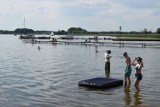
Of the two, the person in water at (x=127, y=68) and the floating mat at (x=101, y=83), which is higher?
the person in water at (x=127, y=68)

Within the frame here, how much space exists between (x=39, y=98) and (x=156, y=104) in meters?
5.46

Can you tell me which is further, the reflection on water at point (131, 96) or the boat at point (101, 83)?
the boat at point (101, 83)

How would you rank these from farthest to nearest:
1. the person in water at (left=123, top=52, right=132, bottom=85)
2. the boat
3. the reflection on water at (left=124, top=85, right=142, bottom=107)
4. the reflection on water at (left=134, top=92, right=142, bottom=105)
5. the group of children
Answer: the boat
the person in water at (left=123, top=52, right=132, bottom=85)
the group of children
the reflection on water at (left=134, top=92, right=142, bottom=105)
the reflection on water at (left=124, top=85, right=142, bottom=107)

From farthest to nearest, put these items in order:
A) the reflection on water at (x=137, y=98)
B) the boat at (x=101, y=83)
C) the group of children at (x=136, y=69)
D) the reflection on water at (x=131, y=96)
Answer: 1. the boat at (x=101, y=83)
2. the group of children at (x=136, y=69)
3. the reflection on water at (x=137, y=98)
4. the reflection on water at (x=131, y=96)

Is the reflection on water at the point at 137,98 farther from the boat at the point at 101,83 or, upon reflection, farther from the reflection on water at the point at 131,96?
the boat at the point at 101,83

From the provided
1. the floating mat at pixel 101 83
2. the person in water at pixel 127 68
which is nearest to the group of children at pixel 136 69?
the person in water at pixel 127 68

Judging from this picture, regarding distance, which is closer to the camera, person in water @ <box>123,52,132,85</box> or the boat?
person in water @ <box>123,52,132,85</box>

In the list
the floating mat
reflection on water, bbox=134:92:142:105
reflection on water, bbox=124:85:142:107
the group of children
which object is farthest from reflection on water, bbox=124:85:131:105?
the floating mat

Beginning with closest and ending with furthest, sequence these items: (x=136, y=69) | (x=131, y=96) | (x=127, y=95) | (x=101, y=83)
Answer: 1. (x=131, y=96)
2. (x=136, y=69)
3. (x=127, y=95)
4. (x=101, y=83)

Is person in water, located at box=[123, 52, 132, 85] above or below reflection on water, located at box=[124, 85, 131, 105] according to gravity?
above

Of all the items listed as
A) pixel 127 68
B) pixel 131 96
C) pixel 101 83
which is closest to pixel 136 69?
pixel 131 96

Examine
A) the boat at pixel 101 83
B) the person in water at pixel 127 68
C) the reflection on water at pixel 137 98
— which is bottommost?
the reflection on water at pixel 137 98

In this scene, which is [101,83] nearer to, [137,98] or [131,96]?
[131,96]

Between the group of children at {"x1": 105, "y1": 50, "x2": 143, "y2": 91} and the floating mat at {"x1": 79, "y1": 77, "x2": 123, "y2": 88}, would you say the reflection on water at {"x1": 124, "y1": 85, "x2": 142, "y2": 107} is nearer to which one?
the group of children at {"x1": 105, "y1": 50, "x2": 143, "y2": 91}
